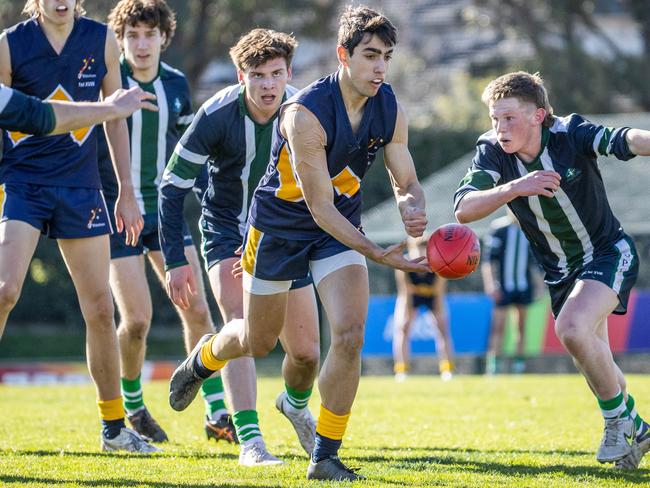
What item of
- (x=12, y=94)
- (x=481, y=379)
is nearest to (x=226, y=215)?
(x=12, y=94)

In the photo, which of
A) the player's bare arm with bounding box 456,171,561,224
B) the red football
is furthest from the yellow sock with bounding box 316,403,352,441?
the player's bare arm with bounding box 456,171,561,224

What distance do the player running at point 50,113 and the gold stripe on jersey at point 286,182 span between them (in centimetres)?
87

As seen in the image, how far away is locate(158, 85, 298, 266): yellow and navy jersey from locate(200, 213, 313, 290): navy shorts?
0.05m

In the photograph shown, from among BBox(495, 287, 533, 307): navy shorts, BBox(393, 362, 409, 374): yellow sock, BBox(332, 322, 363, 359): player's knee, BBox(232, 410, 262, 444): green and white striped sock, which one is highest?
BBox(332, 322, 363, 359): player's knee

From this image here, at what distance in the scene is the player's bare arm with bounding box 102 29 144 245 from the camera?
6699mm

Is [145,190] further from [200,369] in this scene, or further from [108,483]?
[108,483]

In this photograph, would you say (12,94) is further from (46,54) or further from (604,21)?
(604,21)

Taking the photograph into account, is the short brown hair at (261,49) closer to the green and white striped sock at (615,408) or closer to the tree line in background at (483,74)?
the green and white striped sock at (615,408)

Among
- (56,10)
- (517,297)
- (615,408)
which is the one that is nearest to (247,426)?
(615,408)

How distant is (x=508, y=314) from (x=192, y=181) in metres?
9.79

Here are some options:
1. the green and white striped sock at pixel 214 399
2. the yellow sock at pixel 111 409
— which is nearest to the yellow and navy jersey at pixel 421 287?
the green and white striped sock at pixel 214 399

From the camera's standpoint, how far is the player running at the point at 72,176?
6344 millimetres

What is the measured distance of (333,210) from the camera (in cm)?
543

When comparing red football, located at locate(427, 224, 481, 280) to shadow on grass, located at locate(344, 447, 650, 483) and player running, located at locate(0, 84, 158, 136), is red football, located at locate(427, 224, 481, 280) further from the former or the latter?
player running, located at locate(0, 84, 158, 136)
